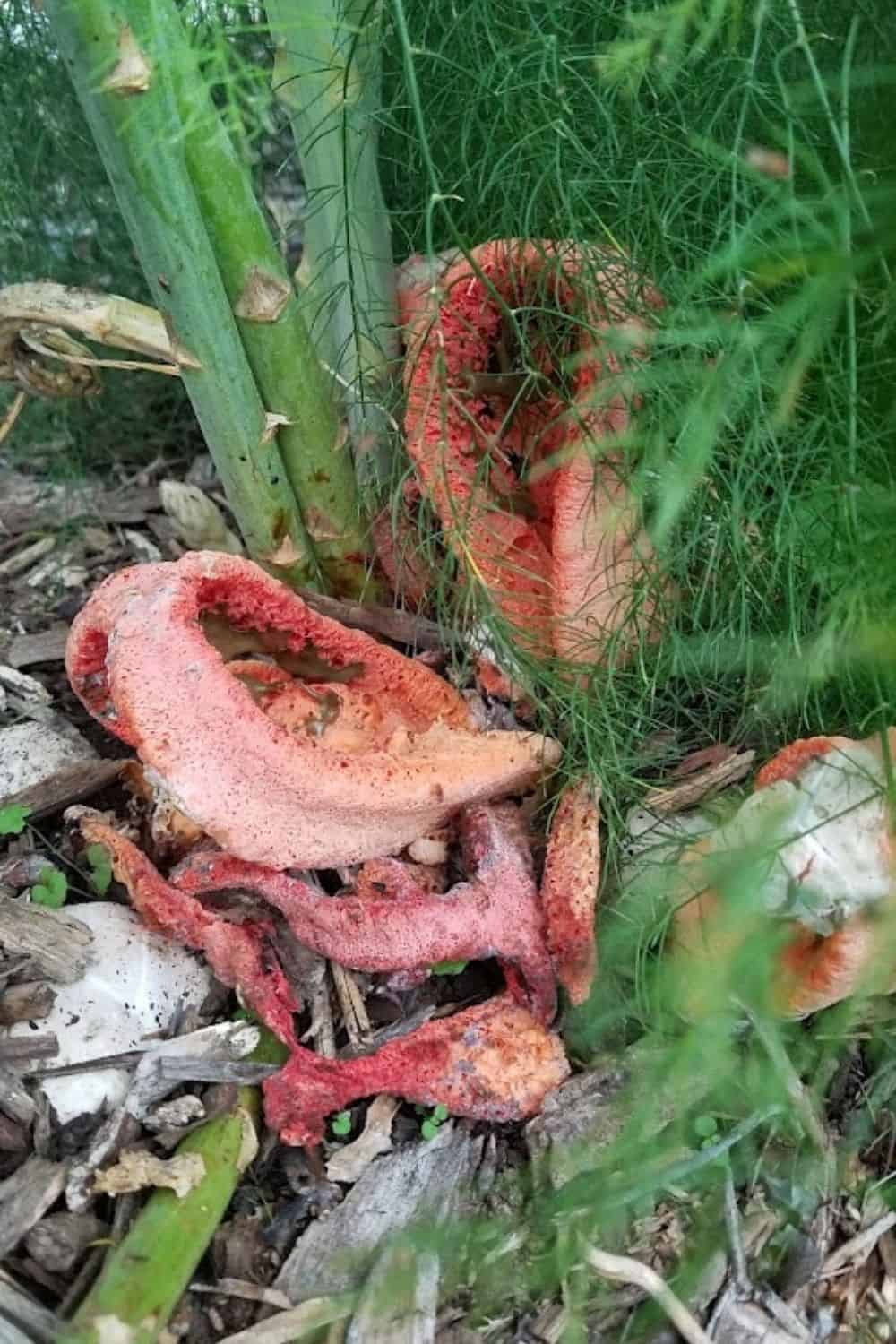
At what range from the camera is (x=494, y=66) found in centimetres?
173

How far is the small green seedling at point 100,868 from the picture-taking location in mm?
1829

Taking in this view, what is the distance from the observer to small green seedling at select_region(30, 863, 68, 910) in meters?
1.77

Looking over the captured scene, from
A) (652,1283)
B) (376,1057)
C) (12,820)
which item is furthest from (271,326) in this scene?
(652,1283)

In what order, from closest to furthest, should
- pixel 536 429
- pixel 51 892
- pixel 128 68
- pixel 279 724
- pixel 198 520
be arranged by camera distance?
pixel 128 68
pixel 279 724
pixel 51 892
pixel 536 429
pixel 198 520

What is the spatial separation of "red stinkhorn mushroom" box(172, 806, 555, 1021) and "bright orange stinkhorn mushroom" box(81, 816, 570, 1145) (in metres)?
0.05

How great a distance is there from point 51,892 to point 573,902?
2.47ft

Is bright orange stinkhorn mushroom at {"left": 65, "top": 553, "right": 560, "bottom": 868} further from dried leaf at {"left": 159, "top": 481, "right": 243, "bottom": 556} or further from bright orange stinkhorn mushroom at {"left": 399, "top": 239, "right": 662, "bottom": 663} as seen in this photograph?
dried leaf at {"left": 159, "top": 481, "right": 243, "bottom": 556}

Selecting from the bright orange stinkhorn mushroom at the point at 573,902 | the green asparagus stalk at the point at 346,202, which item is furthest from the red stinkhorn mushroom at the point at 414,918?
the green asparagus stalk at the point at 346,202

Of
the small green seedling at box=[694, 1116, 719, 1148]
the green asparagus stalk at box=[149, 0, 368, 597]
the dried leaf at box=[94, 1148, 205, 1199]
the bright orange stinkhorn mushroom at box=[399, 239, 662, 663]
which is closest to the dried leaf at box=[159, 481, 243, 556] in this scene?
the green asparagus stalk at box=[149, 0, 368, 597]

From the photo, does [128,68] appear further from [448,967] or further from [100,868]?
[448,967]

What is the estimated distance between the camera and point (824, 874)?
1.55 metres

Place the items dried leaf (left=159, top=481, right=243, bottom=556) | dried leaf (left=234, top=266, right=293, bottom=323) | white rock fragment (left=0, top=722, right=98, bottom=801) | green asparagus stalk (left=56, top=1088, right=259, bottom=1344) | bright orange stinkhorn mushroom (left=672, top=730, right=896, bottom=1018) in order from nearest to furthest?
green asparagus stalk (left=56, top=1088, right=259, bottom=1344), bright orange stinkhorn mushroom (left=672, top=730, right=896, bottom=1018), dried leaf (left=234, top=266, right=293, bottom=323), white rock fragment (left=0, top=722, right=98, bottom=801), dried leaf (left=159, top=481, right=243, bottom=556)

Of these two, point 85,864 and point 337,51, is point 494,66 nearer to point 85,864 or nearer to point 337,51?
point 337,51

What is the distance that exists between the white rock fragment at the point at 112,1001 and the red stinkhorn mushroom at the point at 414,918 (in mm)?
105
